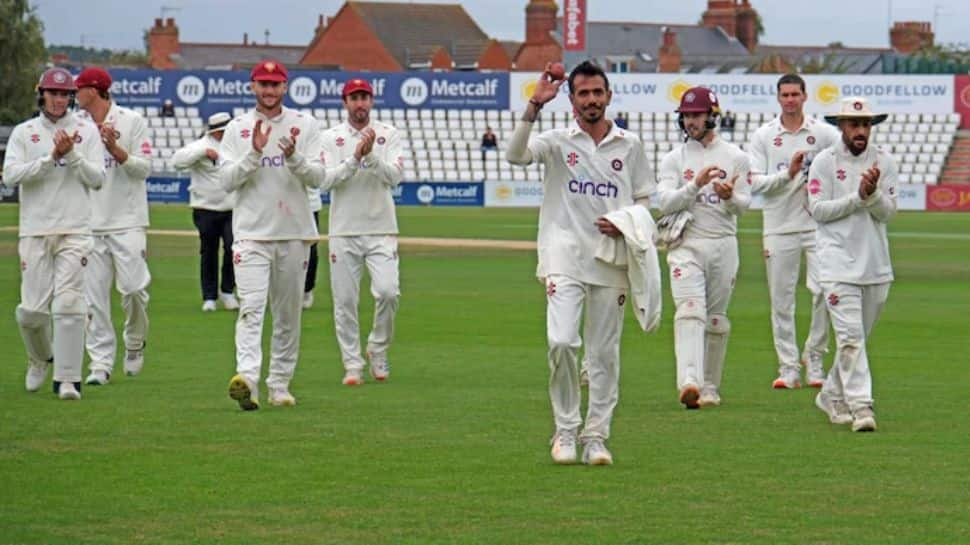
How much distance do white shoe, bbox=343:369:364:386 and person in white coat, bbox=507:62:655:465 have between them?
479 cm

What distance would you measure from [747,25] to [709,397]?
133 m

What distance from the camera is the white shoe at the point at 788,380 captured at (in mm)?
16203

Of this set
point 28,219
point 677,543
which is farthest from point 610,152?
point 28,219

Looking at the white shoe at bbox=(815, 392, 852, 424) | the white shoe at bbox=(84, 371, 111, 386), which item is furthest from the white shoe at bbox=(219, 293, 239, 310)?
the white shoe at bbox=(815, 392, 852, 424)

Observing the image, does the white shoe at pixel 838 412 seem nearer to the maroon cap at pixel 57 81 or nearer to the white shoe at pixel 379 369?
the white shoe at pixel 379 369

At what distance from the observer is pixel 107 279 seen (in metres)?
16.8

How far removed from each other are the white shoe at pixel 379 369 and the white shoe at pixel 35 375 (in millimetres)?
2645

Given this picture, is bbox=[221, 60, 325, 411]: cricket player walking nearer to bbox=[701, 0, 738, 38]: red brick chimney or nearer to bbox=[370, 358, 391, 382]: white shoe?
bbox=[370, 358, 391, 382]: white shoe

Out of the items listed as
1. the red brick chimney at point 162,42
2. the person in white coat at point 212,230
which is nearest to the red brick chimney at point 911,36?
the red brick chimney at point 162,42

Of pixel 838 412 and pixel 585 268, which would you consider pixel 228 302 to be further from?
pixel 585 268

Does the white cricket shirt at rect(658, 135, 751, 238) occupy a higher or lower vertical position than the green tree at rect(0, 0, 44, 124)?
lower

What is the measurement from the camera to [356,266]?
1681cm

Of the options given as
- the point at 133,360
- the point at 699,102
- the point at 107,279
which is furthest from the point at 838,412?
the point at 107,279

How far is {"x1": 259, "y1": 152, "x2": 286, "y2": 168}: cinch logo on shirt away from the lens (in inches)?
576
